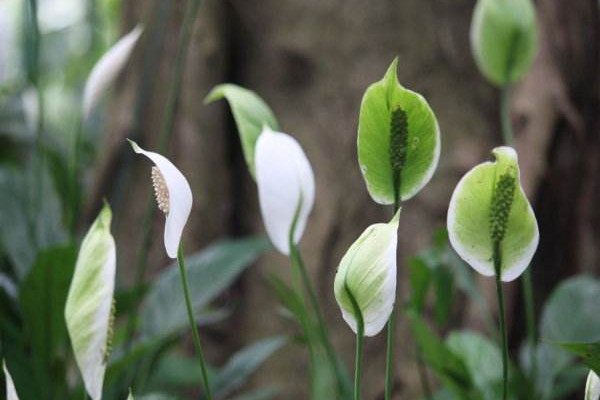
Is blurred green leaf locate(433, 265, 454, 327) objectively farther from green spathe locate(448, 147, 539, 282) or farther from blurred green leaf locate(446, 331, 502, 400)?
green spathe locate(448, 147, 539, 282)

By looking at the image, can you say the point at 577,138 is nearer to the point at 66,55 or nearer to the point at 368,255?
the point at 368,255

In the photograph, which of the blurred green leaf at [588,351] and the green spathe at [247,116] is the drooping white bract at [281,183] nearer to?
the green spathe at [247,116]

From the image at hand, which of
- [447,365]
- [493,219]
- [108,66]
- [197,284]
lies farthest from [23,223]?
[493,219]

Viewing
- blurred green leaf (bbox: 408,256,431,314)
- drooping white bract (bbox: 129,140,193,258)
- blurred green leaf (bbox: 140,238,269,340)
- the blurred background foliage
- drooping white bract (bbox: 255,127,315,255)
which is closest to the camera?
drooping white bract (bbox: 129,140,193,258)

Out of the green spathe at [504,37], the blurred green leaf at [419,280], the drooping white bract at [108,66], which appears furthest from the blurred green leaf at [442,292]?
the drooping white bract at [108,66]

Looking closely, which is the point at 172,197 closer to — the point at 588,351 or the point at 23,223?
the point at 588,351

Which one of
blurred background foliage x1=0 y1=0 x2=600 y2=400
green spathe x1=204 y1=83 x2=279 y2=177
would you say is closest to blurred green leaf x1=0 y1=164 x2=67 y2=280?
blurred background foliage x1=0 y1=0 x2=600 y2=400
